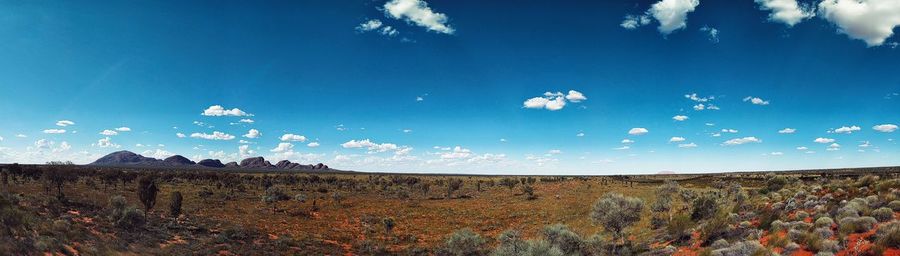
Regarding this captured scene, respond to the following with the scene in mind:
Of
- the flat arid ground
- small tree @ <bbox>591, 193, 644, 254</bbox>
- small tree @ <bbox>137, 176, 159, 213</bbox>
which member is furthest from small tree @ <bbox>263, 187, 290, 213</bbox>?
small tree @ <bbox>591, 193, 644, 254</bbox>

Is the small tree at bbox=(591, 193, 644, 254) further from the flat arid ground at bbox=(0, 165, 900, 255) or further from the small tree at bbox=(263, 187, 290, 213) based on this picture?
the small tree at bbox=(263, 187, 290, 213)

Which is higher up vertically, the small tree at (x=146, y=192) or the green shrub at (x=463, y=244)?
the small tree at (x=146, y=192)

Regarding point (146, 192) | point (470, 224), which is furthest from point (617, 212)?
point (146, 192)

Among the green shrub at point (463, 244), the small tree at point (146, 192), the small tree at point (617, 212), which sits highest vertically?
the small tree at point (146, 192)

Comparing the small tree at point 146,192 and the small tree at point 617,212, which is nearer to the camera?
the small tree at point 617,212

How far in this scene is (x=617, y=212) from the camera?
28266 mm

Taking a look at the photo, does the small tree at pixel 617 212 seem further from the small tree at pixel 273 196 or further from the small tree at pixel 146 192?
the small tree at pixel 273 196

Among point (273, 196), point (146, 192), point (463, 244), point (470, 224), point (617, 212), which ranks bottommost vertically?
point (470, 224)

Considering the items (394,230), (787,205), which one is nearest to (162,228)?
(394,230)

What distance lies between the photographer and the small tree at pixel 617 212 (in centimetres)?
2848

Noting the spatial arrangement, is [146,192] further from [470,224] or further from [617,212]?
[617,212]

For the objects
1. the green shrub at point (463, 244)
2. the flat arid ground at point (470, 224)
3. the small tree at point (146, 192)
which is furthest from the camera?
the small tree at point (146, 192)

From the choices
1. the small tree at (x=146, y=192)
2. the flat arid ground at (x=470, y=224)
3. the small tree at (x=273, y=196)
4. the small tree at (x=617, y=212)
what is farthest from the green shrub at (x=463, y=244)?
the small tree at (x=273, y=196)

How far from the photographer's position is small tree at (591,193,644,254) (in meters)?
28.5
